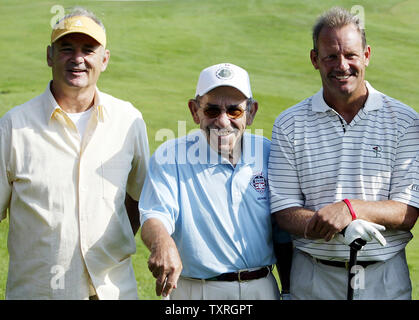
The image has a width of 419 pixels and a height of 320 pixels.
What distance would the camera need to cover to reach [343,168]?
138 inches

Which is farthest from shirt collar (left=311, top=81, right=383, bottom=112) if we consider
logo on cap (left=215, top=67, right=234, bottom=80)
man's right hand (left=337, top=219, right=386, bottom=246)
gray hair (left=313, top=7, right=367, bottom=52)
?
man's right hand (left=337, top=219, right=386, bottom=246)

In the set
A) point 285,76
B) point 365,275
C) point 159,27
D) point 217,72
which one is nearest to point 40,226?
point 217,72

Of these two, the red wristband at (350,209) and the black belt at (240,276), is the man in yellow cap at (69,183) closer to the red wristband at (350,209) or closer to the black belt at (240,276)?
the black belt at (240,276)

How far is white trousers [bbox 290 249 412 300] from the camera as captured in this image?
3.58m

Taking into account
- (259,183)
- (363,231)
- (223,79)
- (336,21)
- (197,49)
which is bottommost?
(363,231)

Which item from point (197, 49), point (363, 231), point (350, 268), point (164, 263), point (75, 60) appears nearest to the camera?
point (164, 263)

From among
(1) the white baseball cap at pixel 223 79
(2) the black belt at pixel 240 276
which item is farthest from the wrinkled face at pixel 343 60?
(2) the black belt at pixel 240 276

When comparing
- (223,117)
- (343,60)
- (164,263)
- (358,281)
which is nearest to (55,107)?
(223,117)

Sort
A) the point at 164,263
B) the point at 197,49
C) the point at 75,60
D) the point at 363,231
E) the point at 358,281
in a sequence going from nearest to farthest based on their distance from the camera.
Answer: the point at 164,263
the point at 363,231
the point at 358,281
the point at 75,60
the point at 197,49

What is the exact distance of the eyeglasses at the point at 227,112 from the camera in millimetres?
3529

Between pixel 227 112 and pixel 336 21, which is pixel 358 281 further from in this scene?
pixel 336 21

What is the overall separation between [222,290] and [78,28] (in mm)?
1595
